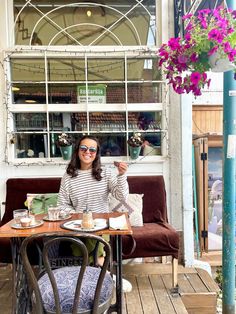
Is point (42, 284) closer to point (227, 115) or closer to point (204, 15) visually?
point (227, 115)

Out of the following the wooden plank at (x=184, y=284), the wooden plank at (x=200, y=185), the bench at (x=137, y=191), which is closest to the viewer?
the wooden plank at (x=184, y=284)

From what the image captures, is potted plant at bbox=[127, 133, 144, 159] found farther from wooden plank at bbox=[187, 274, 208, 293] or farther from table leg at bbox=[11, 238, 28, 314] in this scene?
table leg at bbox=[11, 238, 28, 314]

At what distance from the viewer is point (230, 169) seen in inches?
76.5

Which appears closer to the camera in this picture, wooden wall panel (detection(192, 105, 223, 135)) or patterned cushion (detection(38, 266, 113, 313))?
patterned cushion (detection(38, 266, 113, 313))

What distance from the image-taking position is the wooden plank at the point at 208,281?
2571 millimetres

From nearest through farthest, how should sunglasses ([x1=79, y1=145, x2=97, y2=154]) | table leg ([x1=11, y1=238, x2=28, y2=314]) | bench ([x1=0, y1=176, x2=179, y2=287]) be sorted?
table leg ([x1=11, y1=238, x2=28, y2=314]) → sunglasses ([x1=79, y1=145, x2=97, y2=154]) → bench ([x1=0, y1=176, x2=179, y2=287])

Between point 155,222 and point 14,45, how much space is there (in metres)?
2.38

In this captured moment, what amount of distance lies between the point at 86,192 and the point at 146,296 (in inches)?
39.4

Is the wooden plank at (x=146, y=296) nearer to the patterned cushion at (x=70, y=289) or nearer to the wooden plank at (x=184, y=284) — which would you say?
the wooden plank at (x=184, y=284)

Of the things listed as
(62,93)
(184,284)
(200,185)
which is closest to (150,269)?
(184,284)

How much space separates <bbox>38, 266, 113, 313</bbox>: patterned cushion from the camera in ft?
5.05

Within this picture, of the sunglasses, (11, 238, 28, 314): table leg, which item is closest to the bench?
the sunglasses

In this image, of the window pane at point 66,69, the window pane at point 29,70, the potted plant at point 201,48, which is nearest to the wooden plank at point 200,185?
A: the window pane at point 66,69

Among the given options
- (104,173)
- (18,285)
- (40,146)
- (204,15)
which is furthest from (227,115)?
(40,146)
